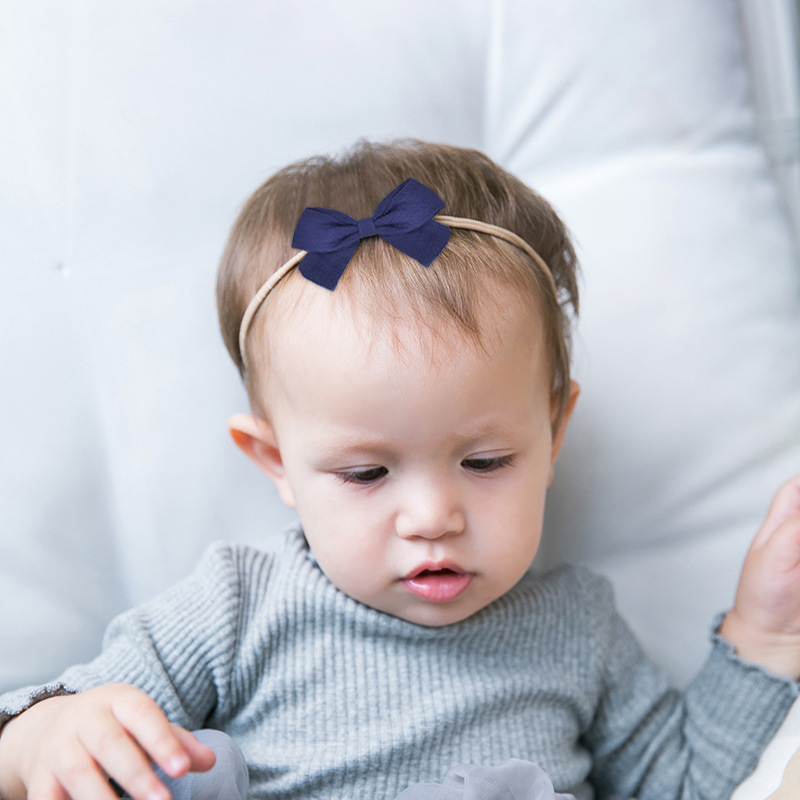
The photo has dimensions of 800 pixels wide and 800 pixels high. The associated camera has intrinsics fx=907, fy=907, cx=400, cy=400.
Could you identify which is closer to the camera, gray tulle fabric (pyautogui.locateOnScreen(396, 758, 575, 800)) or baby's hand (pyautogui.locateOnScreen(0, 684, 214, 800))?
baby's hand (pyautogui.locateOnScreen(0, 684, 214, 800))

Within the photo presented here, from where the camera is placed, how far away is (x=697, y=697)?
1.01 meters

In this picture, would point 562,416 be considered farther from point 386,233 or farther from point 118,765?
point 118,765

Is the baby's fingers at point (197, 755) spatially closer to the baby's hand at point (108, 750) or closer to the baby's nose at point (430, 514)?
the baby's hand at point (108, 750)

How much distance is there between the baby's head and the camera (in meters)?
0.81

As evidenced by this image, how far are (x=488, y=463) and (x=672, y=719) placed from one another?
397mm

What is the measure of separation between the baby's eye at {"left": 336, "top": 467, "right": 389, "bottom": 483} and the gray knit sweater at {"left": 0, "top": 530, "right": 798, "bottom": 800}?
0.15 metres

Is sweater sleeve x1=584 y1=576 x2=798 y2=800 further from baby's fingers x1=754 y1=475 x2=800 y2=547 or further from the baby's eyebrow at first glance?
the baby's eyebrow

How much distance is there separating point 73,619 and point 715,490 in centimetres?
79

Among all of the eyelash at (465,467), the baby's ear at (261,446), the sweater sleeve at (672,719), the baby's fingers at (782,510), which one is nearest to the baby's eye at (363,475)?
the eyelash at (465,467)

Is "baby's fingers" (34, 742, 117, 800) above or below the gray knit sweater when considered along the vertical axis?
above

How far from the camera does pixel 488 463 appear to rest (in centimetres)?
87

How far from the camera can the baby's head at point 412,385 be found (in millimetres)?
808

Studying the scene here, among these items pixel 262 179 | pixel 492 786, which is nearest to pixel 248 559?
pixel 492 786

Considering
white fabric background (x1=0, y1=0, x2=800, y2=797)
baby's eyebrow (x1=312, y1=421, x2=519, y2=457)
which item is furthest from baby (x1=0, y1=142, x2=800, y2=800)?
white fabric background (x1=0, y1=0, x2=800, y2=797)
